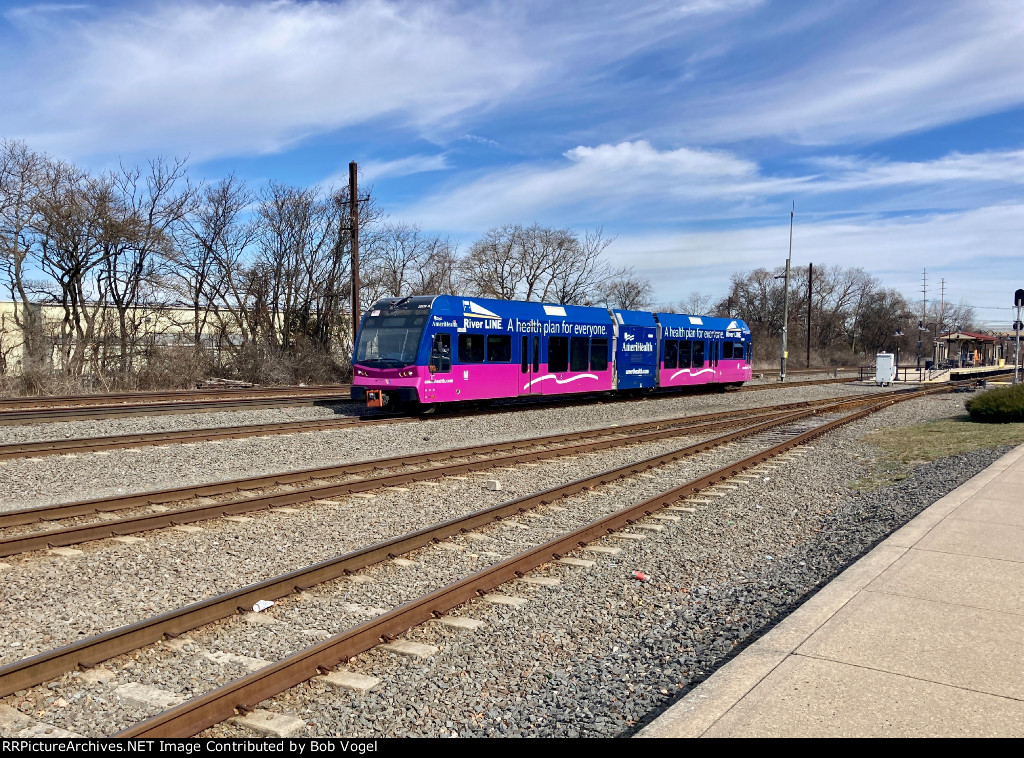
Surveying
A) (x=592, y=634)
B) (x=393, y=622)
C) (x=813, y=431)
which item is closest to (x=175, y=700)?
(x=393, y=622)

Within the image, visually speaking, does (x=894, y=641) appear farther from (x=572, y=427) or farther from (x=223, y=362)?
(x=223, y=362)

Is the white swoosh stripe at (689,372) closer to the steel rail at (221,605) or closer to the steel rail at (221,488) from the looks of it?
the steel rail at (221,488)

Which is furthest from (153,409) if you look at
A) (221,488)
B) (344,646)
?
(344,646)

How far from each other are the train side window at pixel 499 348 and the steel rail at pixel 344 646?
1129cm

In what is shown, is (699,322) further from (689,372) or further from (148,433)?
(148,433)

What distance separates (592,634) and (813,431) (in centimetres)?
1329

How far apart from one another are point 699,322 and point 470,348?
518 inches

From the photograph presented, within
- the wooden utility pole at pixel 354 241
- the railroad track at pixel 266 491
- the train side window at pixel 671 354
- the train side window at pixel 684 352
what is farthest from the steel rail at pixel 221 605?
the wooden utility pole at pixel 354 241

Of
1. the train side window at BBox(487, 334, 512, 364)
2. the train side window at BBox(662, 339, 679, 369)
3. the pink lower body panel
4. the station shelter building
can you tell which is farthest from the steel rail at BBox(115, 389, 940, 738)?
the station shelter building

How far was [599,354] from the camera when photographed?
23656 mm

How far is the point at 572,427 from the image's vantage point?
718 inches

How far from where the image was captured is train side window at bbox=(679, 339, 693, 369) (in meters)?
28.1

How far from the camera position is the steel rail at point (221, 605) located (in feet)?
14.3

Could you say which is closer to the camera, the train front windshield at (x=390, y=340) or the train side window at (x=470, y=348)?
the train front windshield at (x=390, y=340)
